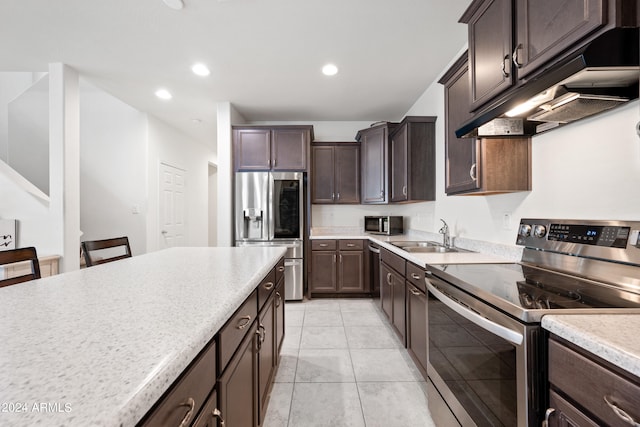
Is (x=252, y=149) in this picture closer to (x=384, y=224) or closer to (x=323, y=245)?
(x=323, y=245)

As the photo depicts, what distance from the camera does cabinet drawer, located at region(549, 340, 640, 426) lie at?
0.58m

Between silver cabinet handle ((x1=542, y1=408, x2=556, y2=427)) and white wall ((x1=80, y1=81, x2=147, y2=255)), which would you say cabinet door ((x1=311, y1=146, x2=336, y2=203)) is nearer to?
white wall ((x1=80, y1=81, x2=147, y2=255))

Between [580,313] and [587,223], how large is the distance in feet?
2.23

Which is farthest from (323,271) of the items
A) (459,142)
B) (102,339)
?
(102,339)

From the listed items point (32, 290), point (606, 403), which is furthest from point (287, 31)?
point (606, 403)

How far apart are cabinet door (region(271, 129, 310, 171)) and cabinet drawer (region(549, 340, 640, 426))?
315cm

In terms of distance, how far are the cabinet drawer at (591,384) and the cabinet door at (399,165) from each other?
2.33 m

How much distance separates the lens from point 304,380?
1.91 m

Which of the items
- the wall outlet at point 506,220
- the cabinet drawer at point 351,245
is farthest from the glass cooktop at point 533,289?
the cabinet drawer at point 351,245

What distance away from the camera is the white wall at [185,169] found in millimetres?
4145

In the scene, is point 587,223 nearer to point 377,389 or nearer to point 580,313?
point 580,313

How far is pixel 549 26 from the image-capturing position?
1.08m

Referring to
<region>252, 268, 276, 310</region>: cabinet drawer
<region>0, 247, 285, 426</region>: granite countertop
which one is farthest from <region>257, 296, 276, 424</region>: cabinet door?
<region>0, 247, 285, 426</region>: granite countertop

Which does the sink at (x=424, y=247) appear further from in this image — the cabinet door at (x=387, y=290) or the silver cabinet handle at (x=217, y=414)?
the silver cabinet handle at (x=217, y=414)
